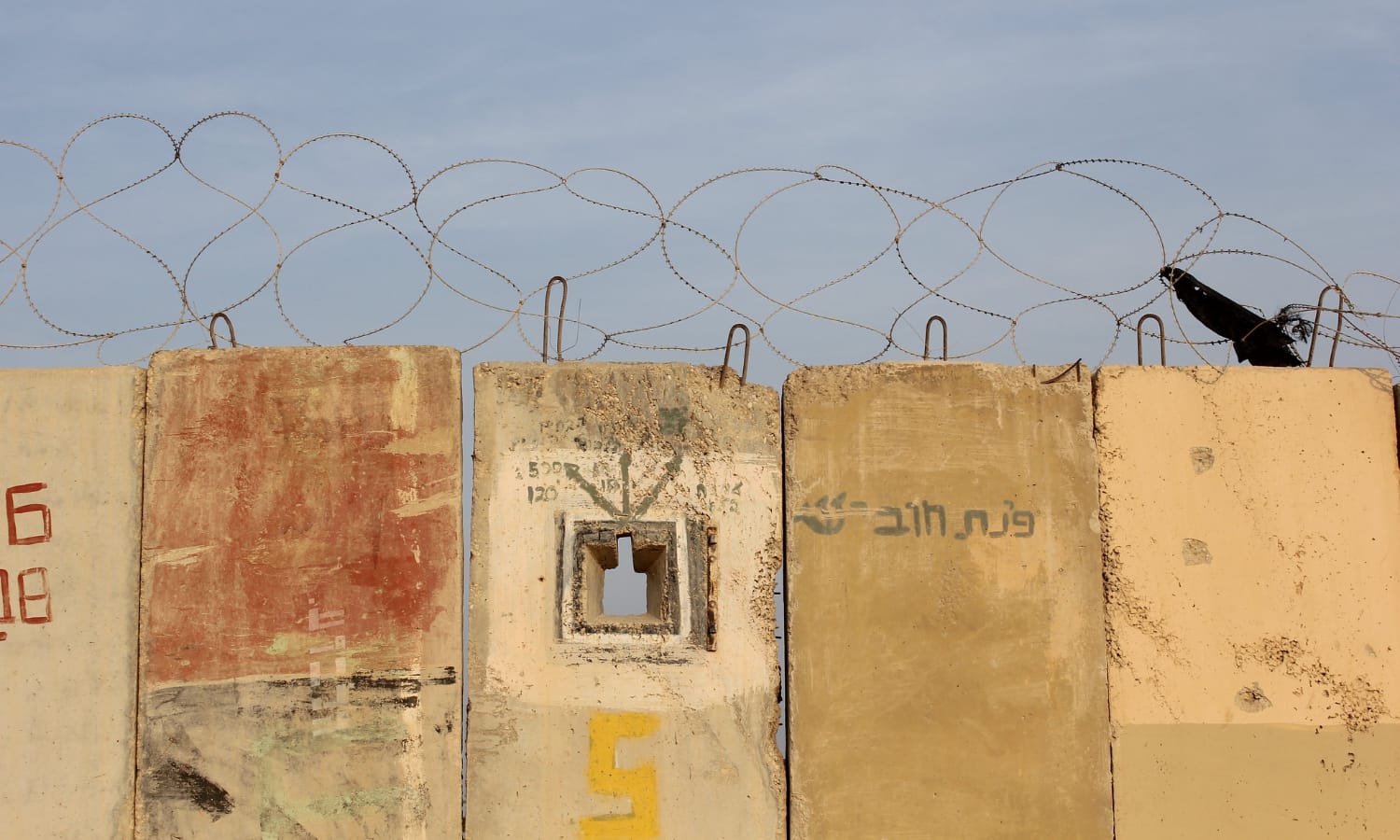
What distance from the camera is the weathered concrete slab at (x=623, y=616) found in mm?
5527

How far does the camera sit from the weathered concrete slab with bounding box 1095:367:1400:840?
18.8 feet

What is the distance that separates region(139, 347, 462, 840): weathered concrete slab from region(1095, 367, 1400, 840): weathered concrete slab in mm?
2660

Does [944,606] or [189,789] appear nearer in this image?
[189,789]

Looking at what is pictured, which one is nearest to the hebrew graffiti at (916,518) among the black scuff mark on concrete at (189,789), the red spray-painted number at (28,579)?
the black scuff mark on concrete at (189,789)

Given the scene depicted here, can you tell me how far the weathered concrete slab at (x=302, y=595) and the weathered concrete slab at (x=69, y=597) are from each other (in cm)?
10

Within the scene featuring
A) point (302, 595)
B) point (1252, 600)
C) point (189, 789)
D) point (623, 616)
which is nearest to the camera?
point (189, 789)

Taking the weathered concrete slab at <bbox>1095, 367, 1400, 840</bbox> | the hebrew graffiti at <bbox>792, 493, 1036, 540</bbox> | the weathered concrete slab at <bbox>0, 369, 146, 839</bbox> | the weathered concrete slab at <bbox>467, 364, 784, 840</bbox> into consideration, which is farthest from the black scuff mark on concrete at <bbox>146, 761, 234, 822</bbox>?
the weathered concrete slab at <bbox>1095, 367, 1400, 840</bbox>

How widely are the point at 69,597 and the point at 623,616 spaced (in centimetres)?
212

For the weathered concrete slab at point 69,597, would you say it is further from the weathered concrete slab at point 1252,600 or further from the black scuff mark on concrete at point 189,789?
the weathered concrete slab at point 1252,600

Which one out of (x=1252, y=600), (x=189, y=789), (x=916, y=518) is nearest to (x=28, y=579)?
(x=189, y=789)

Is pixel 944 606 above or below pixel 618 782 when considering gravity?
above

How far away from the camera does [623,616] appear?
5730mm

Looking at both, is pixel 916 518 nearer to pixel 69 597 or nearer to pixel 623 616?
pixel 623 616

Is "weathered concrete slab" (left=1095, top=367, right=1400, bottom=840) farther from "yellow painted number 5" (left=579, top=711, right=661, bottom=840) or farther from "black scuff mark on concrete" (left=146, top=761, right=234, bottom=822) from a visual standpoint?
"black scuff mark on concrete" (left=146, top=761, right=234, bottom=822)
